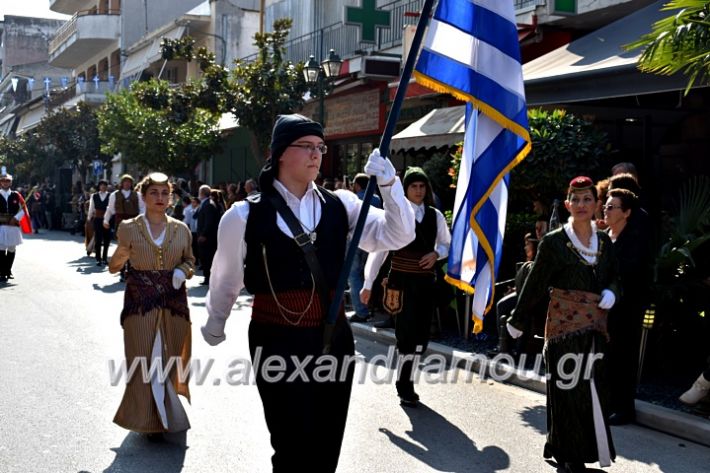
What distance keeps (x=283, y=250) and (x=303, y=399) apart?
674 millimetres

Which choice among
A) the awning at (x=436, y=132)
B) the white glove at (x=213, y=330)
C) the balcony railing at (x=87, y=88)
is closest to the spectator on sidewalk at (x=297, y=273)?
the white glove at (x=213, y=330)

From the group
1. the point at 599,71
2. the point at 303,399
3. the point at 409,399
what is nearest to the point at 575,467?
the point at 409,399

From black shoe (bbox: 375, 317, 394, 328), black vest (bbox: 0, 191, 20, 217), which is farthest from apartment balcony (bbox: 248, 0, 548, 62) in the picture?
black vest (bbox: 0, 191, 20, 217)

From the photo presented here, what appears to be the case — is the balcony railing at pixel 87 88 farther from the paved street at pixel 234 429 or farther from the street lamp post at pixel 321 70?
the paved street at pixel 234 429

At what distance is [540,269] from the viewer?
5715 mm

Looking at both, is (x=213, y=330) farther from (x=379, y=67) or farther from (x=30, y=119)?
(x=30, y=119)

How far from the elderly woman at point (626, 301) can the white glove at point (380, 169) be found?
3061 mm

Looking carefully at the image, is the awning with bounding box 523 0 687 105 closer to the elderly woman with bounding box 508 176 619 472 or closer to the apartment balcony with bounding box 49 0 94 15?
the elderly woman with bounding box 508 176 619 472

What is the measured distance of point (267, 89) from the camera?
2075 cm

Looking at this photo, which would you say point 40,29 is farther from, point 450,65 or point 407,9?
point 450,65

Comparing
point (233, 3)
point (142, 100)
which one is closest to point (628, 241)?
point (142, 100)

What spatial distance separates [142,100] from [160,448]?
20.1m

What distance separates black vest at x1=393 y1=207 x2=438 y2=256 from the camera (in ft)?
25.2

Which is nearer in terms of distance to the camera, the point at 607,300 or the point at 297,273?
the point at 297,273
